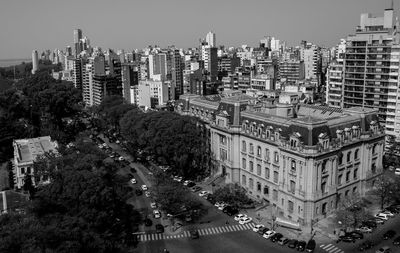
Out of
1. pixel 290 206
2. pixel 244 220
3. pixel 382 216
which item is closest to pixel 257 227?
pixel 244 220

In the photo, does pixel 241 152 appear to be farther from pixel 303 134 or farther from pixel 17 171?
pixel 17 171

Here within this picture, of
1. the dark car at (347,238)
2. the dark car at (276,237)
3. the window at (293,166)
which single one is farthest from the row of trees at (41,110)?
the dark car at (347,238)

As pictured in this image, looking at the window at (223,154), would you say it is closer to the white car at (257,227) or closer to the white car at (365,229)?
the white car at (257,227)

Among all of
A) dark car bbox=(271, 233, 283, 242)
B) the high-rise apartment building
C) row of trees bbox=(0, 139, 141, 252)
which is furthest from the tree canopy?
the high-rise apartment building

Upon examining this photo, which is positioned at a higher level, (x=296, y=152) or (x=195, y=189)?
(x=296, y=152)

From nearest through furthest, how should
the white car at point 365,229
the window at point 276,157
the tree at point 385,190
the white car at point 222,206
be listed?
the white car at point 365,229 < the tree at point 385,190 < the window at point 276,157 < the white car at point 222,206

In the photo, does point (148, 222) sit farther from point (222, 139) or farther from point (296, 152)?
point (296, 152)

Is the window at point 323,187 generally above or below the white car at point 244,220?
above

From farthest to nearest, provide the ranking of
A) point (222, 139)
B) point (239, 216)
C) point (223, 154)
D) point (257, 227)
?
point (223, 154) → point (222, 139) → point (239, 216) → point (257, 227)
